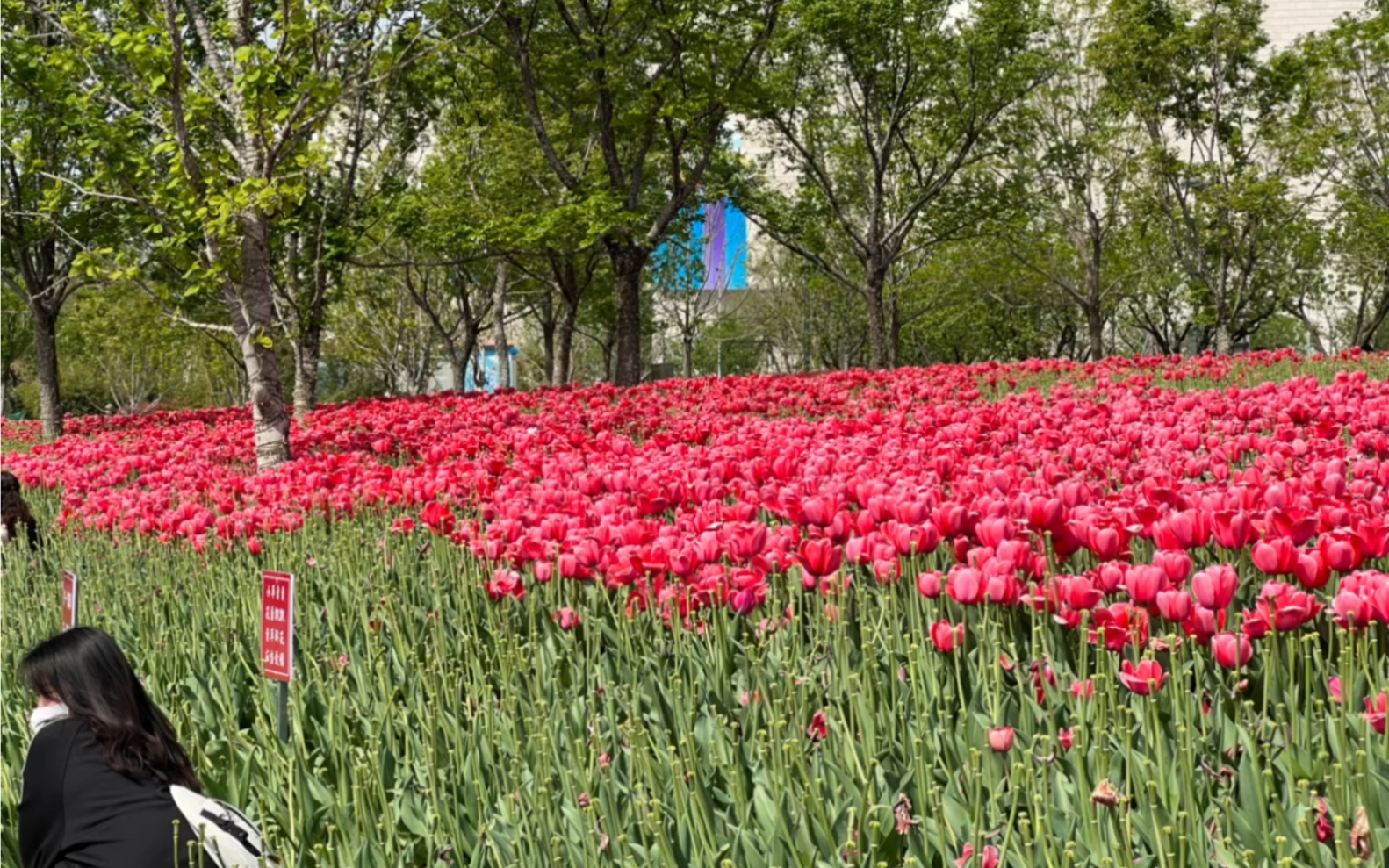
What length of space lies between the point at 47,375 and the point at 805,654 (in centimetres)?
2169

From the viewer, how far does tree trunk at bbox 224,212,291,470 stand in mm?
10766

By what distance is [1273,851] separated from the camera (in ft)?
7.86

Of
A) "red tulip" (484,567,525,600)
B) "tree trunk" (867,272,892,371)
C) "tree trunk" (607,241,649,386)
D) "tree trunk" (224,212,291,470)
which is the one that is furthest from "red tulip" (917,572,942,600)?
"tree trunk" (867,272,892,371)

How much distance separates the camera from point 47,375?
73.3 ft

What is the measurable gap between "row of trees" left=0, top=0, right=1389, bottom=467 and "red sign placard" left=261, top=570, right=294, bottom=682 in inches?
259

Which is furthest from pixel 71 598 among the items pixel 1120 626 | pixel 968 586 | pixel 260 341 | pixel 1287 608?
pixel 260 341

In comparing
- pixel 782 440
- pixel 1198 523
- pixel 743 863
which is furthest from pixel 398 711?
pixel 782 440

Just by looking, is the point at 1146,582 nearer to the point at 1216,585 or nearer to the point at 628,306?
the point at 1216,585

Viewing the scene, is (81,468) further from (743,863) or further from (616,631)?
(743,863)

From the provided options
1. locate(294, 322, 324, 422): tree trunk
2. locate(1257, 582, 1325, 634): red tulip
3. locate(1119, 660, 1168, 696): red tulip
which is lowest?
locate(1119, 660, 1168, 696): red tulip

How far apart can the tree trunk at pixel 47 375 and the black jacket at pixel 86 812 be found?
2031 centimetres

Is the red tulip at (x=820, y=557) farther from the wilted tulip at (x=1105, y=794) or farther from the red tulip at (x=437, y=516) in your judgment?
the red tulip at (x=437, y=516)

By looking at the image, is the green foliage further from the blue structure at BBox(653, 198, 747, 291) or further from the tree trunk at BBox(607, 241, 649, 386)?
the blue structure at BBox(653, 198, 747, 291)

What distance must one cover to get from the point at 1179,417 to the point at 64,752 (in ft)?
20.4
